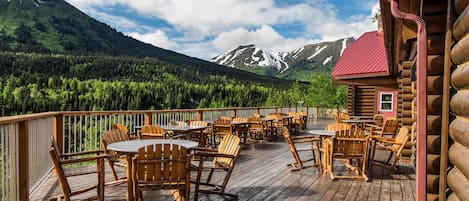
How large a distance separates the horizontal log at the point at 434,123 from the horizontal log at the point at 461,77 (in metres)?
0.87

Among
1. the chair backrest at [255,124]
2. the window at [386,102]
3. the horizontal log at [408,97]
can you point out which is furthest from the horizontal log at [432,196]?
the window at [386,102]

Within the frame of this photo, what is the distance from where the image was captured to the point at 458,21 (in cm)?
247

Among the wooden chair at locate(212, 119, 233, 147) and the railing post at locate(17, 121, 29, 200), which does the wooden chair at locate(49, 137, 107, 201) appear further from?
the wooden chair at locate(212, 119, 233, 147)

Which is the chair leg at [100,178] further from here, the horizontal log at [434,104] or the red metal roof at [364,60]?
the red metal roof at [364,60]

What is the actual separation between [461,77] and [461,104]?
0.17 metres

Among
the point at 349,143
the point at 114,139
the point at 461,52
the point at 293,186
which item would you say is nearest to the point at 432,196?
the point at 461,52

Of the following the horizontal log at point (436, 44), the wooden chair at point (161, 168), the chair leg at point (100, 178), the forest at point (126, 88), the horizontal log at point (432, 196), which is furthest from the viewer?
the forest at point (126, 88)

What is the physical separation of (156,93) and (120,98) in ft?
13.7

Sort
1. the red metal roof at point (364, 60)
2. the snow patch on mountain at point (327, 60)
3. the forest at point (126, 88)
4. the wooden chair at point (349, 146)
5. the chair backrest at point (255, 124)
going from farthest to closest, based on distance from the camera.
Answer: the snow patch on mountain at point (327, 60)
the forest at point (126, 88)
the red metal roof at point (364, 60)
the chair backrest at point (255, 124)
the wooden chair at point (349, 146)

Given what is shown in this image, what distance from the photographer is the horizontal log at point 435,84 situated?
131 inches

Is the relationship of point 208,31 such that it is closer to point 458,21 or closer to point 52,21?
point 52,21

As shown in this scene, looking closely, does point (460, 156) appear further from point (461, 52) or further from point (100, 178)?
point (100, 178)

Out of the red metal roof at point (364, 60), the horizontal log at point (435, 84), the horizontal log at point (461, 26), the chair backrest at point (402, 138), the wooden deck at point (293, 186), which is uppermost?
the red metal roof at point (364, 60)

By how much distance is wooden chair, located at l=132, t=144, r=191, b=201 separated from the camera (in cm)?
350
